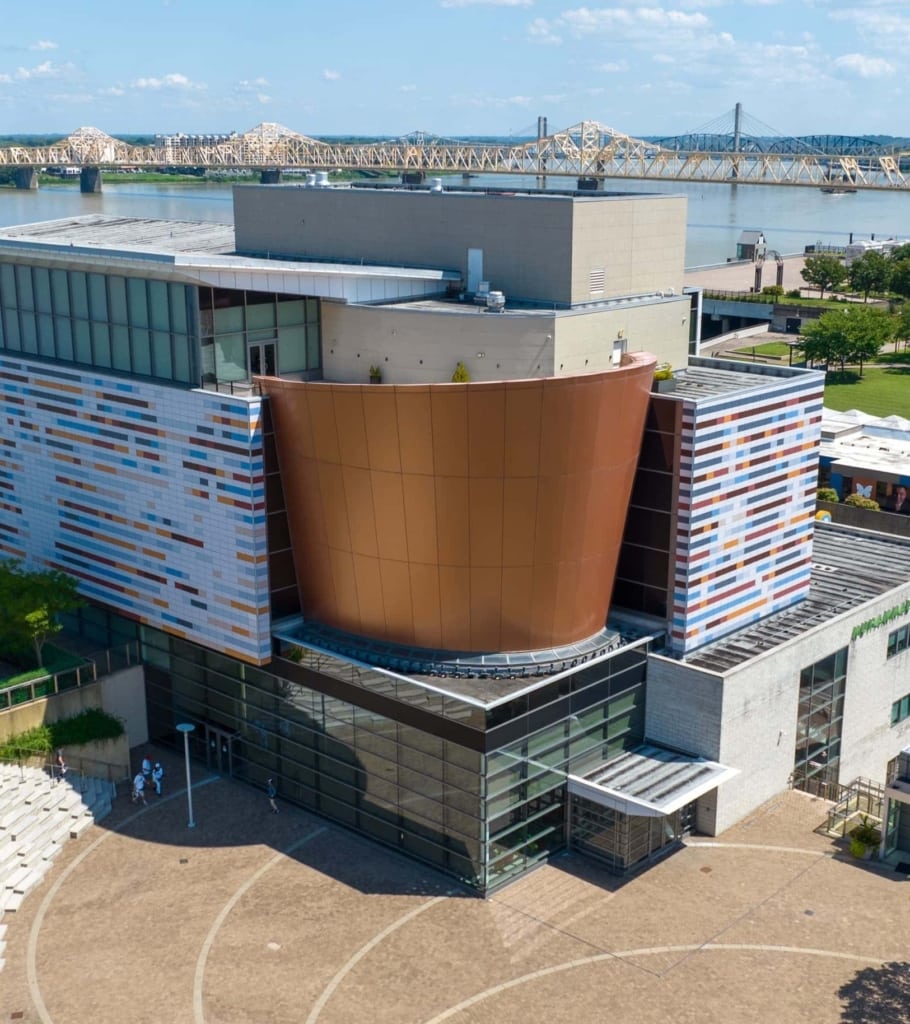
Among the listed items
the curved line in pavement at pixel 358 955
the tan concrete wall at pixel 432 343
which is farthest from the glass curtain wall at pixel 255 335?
the curved line in pavement at pixel 358 955

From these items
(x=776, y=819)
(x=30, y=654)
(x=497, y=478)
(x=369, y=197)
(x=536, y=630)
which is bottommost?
(x=776, y=819)

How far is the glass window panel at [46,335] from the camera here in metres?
39.1

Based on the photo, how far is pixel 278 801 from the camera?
3581cm

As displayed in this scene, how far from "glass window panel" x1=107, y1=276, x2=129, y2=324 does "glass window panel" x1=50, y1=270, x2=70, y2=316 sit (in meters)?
2.14

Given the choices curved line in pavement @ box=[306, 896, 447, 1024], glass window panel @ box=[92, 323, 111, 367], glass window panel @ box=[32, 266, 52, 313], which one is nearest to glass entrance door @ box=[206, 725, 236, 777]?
curved line in pavement @ box=[306, 896, 447, 1024]

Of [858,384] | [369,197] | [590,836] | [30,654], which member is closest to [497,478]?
[590,836]

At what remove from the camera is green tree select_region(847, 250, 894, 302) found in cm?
12275

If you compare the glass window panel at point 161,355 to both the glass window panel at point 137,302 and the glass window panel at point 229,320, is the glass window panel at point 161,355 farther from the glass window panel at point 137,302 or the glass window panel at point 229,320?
the glass window panel at point 229,320

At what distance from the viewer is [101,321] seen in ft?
123

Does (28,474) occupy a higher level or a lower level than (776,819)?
higher

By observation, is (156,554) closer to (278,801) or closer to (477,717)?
(278,801)

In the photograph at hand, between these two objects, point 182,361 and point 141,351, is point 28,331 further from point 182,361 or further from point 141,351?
point 182,361

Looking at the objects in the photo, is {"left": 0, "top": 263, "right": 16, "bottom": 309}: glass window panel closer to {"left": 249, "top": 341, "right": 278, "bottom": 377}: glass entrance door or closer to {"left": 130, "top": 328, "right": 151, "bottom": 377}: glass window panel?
{"left": 130, "top": 328, "right": 151, "bottom": 377}: glass window panel

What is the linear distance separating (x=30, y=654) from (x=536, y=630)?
16.1 meters
